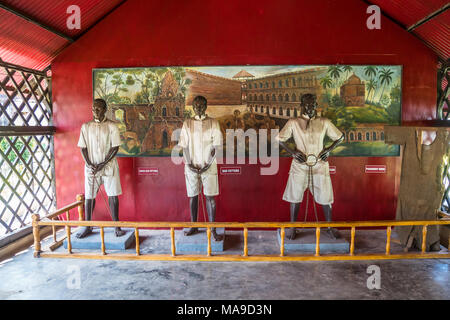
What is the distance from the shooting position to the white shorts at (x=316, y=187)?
4.09m

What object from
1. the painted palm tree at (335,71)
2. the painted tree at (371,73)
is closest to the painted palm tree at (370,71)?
the painted tree at (371,73)

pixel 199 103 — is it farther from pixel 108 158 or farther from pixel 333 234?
pixel 333 234

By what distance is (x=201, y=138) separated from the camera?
4.11 meters

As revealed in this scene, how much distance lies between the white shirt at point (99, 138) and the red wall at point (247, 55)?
899mm

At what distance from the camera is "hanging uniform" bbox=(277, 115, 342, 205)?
407 centimetres

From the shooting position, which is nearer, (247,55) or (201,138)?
(201,138)

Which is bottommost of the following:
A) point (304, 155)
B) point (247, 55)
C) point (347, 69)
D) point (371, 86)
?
point (304, 155)

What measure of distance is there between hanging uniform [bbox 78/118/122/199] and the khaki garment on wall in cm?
385

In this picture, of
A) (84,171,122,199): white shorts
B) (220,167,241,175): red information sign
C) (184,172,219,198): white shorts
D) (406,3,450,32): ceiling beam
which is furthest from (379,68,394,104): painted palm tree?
(84,171,122,199): white shorts

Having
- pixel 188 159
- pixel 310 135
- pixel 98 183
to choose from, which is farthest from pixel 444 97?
pixel 98 183

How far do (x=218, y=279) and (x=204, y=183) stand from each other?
133cm

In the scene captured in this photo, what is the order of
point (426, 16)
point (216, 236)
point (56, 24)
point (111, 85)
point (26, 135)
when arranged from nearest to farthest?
point (216, 236)
point (426, 16)
point (56, 24)
point (26, 135)
point (111, 85)

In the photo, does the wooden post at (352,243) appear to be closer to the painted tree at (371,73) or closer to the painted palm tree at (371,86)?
the painted palm tree at (371,86)

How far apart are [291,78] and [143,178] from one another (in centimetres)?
295
